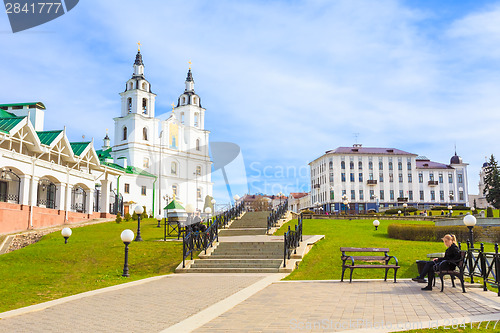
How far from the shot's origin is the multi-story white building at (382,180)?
294ft

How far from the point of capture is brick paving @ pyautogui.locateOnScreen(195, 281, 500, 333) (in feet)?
22.6

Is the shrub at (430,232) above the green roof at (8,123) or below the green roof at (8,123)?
below

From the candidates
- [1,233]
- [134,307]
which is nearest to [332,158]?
[1,233]

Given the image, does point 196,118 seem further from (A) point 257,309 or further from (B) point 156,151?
(A) point 257,309

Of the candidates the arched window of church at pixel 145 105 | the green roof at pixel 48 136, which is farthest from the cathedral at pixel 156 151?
the green roof at pixel 48 136

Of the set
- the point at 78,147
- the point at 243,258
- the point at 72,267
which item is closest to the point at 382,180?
the point at 78,147

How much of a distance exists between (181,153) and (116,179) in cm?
1676

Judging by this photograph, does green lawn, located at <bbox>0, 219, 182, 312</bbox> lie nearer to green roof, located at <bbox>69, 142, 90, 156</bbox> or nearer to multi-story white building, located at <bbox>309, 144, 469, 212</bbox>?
green roof, located at <bbox>69, 142, 90, 156</bbox>

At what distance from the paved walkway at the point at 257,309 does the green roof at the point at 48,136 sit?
2562 cm

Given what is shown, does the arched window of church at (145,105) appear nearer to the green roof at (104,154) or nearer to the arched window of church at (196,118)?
the green roof at (104,154)

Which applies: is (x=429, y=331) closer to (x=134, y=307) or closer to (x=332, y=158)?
(x=134, y=307)

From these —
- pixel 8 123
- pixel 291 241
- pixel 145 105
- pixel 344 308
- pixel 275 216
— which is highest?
pixel 145 105

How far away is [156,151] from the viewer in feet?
219

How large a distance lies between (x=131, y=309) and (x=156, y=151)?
59.4 meters
